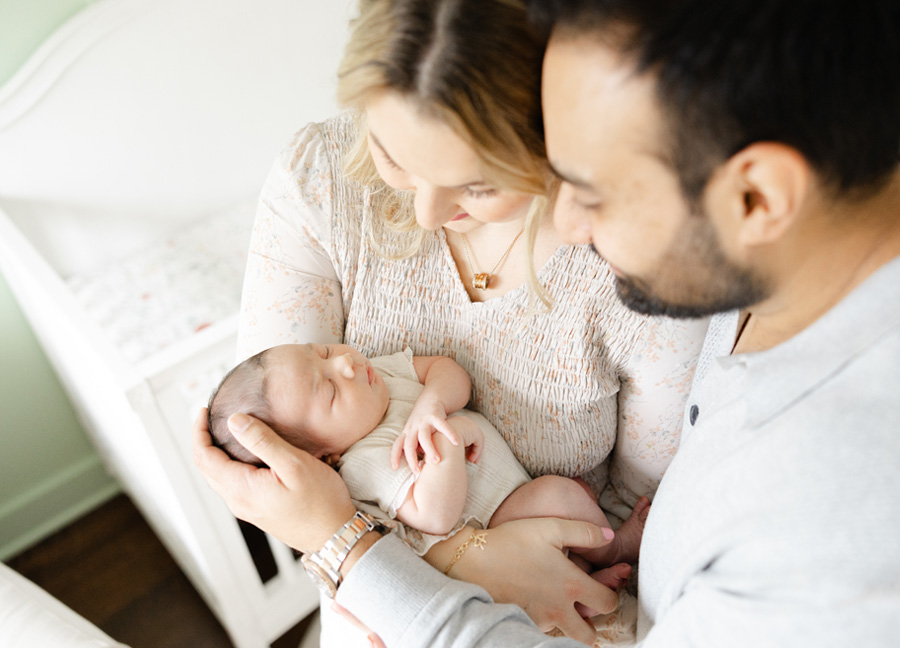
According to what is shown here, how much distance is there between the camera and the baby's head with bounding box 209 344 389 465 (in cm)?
108

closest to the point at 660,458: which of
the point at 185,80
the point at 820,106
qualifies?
the point at 820,106

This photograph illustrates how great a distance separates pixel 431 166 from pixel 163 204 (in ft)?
5.73

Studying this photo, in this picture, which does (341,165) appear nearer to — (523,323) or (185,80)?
(523,323)

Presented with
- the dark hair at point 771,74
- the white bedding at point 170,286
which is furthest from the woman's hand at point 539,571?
the white bedding at point 170,286

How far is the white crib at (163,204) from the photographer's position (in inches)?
62.8

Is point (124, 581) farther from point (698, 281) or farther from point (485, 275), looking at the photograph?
point (698, 281)

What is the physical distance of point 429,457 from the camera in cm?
101

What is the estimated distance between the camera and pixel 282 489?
976 millimetres

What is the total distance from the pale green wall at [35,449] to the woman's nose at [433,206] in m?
1.67

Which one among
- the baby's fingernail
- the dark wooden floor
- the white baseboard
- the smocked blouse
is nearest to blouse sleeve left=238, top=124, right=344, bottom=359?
the smocked blouse

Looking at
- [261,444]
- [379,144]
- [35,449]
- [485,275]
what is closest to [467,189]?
[379,144]

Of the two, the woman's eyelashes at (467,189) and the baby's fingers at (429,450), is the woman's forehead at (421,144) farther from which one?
the baby's fingers at (429,450)

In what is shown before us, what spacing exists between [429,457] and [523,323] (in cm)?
26

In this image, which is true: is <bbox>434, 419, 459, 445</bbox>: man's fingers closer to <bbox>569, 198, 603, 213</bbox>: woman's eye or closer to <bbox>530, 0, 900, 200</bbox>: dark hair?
<bbox>569, 198, 603, 213</bbox>: woman's eye
